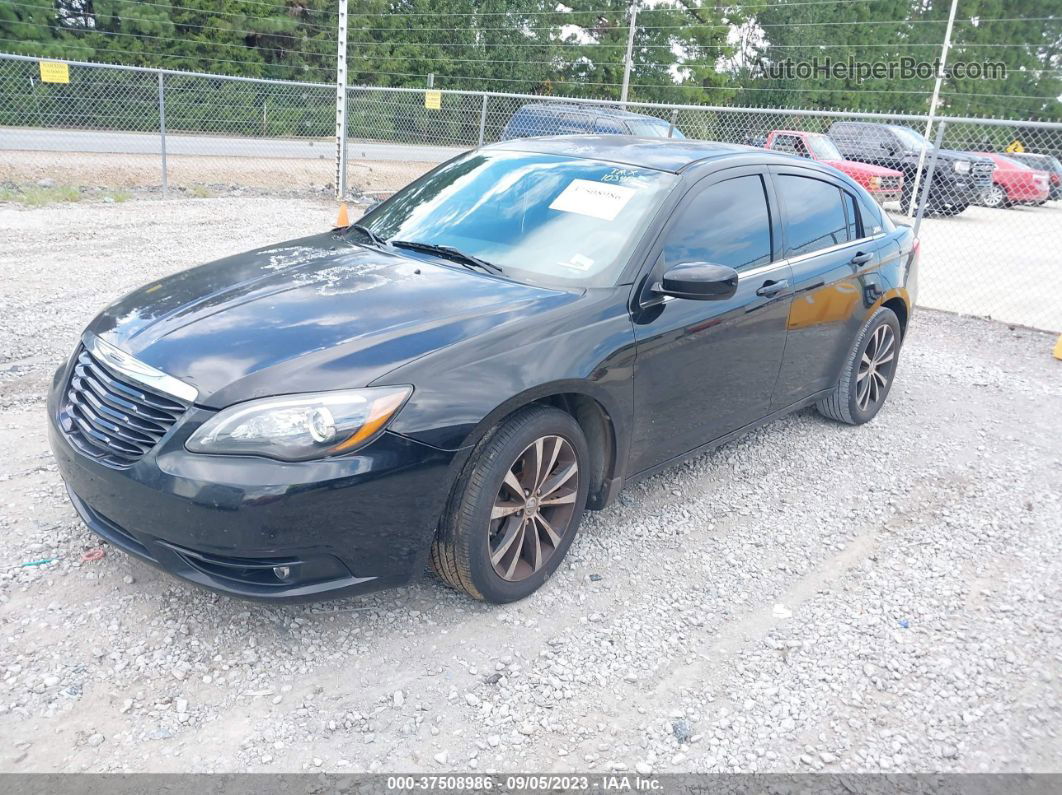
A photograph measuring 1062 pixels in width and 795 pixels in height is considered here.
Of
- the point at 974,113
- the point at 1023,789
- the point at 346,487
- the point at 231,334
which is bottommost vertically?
the point at 1023,789

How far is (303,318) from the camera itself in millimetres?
3146

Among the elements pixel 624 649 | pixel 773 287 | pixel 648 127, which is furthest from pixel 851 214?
pixel 648 127

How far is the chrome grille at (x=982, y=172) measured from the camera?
19906 millimetres

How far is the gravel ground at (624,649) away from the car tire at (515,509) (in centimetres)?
17

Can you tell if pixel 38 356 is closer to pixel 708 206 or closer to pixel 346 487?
pixel 346 487

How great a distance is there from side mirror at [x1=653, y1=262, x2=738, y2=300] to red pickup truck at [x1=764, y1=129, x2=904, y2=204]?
14563mm

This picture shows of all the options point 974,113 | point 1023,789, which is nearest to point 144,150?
point 1023,789

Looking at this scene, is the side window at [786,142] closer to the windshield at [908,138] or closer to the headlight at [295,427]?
the windshield at [908,138]

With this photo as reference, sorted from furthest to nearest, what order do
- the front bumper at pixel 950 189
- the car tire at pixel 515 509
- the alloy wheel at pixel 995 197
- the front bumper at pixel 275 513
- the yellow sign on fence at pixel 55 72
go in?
the alloy wheel at pixel 995 197, the front bumper at pixel 950 189, the yellow sign on fence at pixel 55 72, the car tire at pixel 515 509, the front bumper at pixel 275 513

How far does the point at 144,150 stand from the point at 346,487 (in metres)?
19.4

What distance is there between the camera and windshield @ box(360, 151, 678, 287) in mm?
3662

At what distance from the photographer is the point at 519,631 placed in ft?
10.7

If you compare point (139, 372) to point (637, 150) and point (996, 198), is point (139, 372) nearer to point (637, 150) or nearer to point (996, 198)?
point (637, 150)

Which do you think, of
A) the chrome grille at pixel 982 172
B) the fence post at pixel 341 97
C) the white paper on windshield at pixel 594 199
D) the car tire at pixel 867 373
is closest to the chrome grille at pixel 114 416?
the white paper on windshield at pixel 594 199
